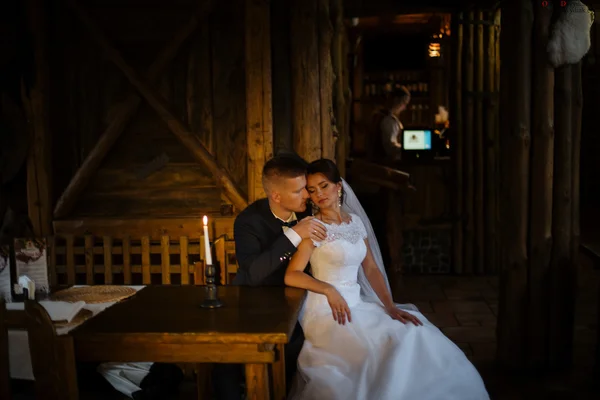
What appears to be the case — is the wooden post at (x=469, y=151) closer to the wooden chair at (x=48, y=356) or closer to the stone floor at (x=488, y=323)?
the stone floor at (x=488, y=323)

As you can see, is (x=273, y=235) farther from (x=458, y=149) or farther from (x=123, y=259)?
(x=458, y=149)

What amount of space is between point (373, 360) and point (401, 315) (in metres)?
0.47

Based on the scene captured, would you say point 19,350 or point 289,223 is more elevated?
point 289,223

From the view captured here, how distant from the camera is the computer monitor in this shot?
10.0 meters

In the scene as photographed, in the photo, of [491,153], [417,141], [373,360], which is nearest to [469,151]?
[491,153]

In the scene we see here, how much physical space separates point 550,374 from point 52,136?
450cm

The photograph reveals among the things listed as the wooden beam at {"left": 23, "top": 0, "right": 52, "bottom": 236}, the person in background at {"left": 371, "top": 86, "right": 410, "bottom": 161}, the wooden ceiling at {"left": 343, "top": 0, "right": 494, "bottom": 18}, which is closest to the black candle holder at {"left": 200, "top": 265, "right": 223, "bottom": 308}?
the wooden beam at {"left": 23, "top": 0, "right": 52, "bottom": 236}

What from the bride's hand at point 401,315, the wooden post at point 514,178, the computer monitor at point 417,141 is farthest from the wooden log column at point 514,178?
the computer monitor at point 417,141

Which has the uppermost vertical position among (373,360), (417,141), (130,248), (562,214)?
(417,141)

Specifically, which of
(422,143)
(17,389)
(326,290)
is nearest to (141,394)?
(17,389)

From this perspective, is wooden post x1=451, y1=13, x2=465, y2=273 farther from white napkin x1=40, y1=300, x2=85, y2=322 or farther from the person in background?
white napkin x1=40, y1=300, x2=85, y2=322

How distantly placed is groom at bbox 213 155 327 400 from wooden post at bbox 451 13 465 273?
5.18 m

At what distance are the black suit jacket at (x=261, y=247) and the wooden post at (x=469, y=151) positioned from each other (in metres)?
5.30

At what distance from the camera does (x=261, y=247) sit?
391 cm
